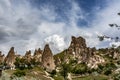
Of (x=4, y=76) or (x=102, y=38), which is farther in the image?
(x=4, y=76)

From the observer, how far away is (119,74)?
12.1 meters

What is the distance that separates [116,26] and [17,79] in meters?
15.8

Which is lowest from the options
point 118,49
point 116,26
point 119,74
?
point 119,74

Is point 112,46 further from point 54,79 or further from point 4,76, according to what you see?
point 54,79

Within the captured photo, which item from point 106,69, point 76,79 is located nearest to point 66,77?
point 76,79

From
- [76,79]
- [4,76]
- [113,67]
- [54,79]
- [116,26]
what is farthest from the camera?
[76,79]

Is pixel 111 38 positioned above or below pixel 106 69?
above

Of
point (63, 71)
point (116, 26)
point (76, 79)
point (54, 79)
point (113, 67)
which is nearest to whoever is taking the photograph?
point (116, 26)

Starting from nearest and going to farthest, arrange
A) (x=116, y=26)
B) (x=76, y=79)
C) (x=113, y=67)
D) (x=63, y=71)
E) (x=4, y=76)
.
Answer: (x=116, y=26), (x=113, y=67), (x=4, y=76), (x=63, y=71), (x=76, y=79)

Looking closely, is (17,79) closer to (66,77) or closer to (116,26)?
(116,26)

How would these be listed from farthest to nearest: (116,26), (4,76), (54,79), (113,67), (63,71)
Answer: (54,79) → (63,71) → (4,76) → (113,67) → (116,26)

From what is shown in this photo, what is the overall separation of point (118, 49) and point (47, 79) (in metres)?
153

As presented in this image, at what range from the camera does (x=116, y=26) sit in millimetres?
11531

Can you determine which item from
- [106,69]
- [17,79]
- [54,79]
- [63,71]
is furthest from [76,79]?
[106,69]
